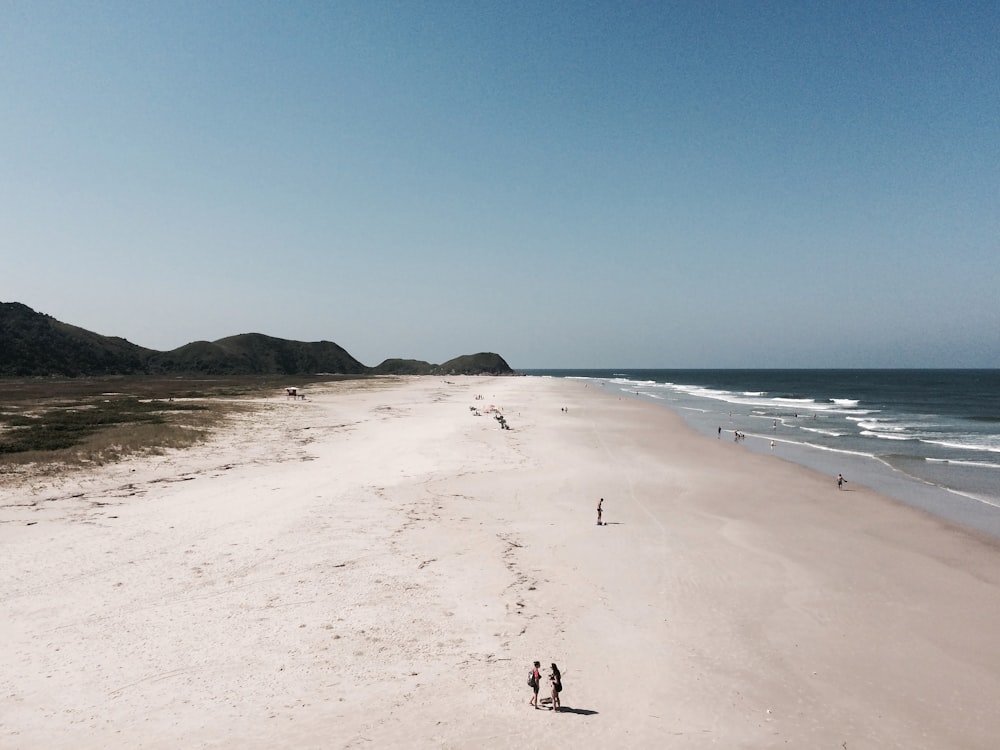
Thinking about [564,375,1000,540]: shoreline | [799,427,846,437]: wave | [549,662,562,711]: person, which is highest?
[549,662,562,711]: person

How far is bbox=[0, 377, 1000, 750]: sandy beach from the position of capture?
31.9 ft

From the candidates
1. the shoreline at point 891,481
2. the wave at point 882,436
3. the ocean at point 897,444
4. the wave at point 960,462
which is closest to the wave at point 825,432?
the ocean at point 897,444

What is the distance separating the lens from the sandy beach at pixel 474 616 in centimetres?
972

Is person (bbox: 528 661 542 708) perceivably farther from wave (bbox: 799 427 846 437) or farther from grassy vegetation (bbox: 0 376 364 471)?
wave (bbox: 799 427 846 437)

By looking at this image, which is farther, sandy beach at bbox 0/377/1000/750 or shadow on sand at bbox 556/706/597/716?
shadow on sand at bbox 556/706/597/716

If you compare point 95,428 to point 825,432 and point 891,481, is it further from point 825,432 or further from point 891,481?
point 825,432

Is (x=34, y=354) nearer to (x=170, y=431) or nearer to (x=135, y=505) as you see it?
(x=170, y=431)

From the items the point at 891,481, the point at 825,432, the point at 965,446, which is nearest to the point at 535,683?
the point at 891,481

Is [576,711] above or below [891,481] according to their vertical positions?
above

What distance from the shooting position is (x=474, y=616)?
13.3m

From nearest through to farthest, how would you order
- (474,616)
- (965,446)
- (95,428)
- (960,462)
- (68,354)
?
(474,616) → (95,428) → (960,462) → (965,446) → (68,354)

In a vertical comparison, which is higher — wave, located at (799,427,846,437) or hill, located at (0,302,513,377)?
hill, located at (0,302,513,377)

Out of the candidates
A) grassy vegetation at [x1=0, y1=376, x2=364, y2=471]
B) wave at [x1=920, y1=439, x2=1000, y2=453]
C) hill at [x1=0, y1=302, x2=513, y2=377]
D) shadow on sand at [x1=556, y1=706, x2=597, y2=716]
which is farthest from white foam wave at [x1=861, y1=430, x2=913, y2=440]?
hill at [x1=0, y1=302, x2=513, y2=377]

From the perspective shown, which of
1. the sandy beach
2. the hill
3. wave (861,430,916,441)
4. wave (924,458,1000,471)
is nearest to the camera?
the sandy beach
